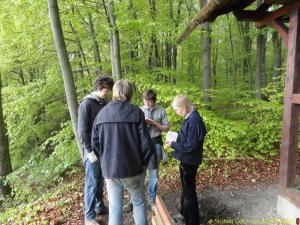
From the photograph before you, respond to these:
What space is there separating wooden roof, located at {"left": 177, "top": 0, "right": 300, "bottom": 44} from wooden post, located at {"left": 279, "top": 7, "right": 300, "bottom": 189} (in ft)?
0.61

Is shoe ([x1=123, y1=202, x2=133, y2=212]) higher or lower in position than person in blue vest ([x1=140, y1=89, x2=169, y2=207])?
lower

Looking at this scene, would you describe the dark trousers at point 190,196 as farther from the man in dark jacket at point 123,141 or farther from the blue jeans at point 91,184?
the blue jeans at point 91,184

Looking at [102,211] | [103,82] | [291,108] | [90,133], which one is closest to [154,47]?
[103,82]

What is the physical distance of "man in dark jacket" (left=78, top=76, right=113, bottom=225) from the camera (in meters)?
3.47

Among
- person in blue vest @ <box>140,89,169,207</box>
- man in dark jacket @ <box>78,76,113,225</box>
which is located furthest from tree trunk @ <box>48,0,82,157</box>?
person in blue vest @ <box>140,89,169,207</box>

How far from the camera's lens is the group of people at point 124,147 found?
283cm

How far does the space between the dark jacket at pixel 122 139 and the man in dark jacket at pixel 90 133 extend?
606mm

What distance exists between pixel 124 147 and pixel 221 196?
2821 millimetres

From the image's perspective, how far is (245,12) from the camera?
412 cm

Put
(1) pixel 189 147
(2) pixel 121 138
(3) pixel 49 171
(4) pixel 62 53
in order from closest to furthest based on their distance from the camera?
1. (2) pixel 121 138
2. (1) pixel 189 147
3. (4) pixel 62 53
4. (3) pixel 49 171

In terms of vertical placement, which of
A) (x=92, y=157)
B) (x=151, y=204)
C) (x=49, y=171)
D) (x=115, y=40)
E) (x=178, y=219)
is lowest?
(x=49, y=171)

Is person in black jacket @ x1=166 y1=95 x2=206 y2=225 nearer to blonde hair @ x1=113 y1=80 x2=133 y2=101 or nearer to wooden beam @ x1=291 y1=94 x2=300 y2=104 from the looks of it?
blonde hair @ x1=113 y1=80 x2=133 y2=101

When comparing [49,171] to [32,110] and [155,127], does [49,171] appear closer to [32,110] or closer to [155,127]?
[32,110]

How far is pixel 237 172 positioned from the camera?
19.5 ft
